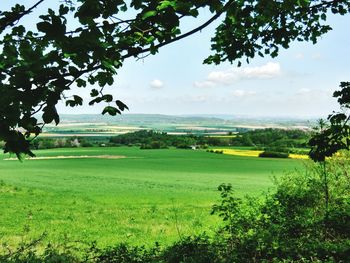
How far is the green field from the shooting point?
2202 cm

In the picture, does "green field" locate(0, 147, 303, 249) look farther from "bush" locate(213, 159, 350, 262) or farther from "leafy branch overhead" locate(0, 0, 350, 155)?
"leafy branch overhead" locate(0, 0, 350, 155)

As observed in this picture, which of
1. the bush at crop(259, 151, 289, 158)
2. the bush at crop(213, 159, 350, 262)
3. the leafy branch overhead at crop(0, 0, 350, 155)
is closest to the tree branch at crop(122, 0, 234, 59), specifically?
the leafy branch overhead at crop(0, 0, 350, 155)

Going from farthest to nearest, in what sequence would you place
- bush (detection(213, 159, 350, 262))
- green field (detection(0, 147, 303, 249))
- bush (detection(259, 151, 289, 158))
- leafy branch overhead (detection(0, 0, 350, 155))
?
bush (detection(259, 151, 289, 158)) → green field (detection(0, 147, 303, 249)) → bush (detection(213, 159, 350, 262)) → leafy branch overhead (detection(0, 0, 350, 155))

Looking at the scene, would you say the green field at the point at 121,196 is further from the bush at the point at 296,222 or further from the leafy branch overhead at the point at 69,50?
the leafy branch overhead at the point at 69,50

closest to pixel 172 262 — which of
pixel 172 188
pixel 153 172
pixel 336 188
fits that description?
pixel 336 188

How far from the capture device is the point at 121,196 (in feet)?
120

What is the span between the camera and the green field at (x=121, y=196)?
72.2ft

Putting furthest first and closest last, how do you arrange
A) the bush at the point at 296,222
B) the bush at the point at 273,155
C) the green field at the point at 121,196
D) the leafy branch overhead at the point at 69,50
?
the bush at the point at 273,155 → the green field at the point at 121,196 → the bush at the point at 296,222 → the leafy branch overhead at the point at 69,50

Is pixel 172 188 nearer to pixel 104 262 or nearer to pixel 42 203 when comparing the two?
pixel 42 203

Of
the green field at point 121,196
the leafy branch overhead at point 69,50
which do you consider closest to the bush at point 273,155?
the green field at point 121,196

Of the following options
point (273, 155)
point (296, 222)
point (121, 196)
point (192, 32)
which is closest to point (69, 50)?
point (192, 32)

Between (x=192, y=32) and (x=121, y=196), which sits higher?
(x=192, y=32)

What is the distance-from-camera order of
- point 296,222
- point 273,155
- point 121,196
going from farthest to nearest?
1. point 273,155
2. point 121,196
3. point 296,222

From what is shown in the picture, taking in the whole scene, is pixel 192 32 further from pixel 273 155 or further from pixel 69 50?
pixel 273 155
